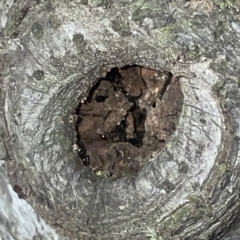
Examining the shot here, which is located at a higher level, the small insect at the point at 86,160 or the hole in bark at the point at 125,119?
the hole in bark at the point at 125,119

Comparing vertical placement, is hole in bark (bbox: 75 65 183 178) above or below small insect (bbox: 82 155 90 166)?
above

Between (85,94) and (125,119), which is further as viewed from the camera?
(125,119)

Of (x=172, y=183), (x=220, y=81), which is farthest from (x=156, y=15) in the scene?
(x=172, y=183)

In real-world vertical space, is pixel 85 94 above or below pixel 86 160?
above

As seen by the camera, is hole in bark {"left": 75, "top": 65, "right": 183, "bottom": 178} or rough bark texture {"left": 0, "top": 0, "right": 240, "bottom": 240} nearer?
rough bark texture {"left": 0, "top": 0, "right": 240, "bottom": 240}

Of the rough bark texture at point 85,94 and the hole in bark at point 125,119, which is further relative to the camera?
the hole in bark at point 125,119
